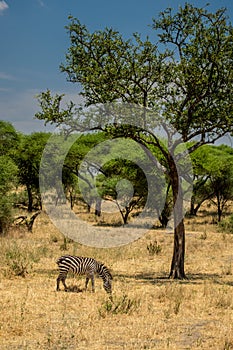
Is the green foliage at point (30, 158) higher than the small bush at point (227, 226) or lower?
higher

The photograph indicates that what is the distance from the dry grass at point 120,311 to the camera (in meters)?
8.26

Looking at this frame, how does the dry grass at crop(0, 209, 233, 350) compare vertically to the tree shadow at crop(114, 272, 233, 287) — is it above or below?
above

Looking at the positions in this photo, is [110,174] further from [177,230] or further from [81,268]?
[81,268]

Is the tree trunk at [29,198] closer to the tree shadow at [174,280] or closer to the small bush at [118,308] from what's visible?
the tree shadow at [174,280]

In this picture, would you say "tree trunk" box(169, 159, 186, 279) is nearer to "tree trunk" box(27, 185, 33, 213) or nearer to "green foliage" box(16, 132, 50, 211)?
"green foliage" box(16, 132, 50, 211)

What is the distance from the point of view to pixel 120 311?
1038 centimetres

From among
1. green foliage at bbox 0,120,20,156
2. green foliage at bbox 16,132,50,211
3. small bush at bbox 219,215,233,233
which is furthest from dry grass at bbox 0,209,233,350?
green foliage at bbox 0,120,20,156

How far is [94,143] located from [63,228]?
18.4m

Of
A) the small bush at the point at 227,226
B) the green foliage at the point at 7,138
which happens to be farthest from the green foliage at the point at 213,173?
the green foliage at the point at 7,138

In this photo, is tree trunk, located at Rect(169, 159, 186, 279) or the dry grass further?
tree trunk, located at Rect(169, 159, 186, 279)

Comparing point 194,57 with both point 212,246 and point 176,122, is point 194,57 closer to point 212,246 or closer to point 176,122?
point 176,122

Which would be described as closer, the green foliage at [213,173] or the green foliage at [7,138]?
the green foliage at [213,173]

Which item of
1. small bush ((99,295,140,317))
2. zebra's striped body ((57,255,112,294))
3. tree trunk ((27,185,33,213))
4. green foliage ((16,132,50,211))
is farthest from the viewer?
tree trunk ((27,185,33,213))

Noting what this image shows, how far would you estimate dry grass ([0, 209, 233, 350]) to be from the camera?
325 inches
